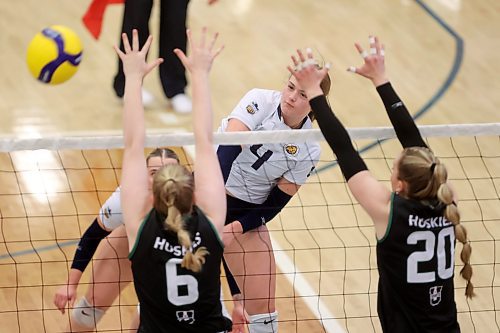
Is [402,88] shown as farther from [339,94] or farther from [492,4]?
[492,4]

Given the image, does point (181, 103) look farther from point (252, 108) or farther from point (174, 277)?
point (174, 277)

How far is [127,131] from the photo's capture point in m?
4.16

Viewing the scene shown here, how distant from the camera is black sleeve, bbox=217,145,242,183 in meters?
5.35

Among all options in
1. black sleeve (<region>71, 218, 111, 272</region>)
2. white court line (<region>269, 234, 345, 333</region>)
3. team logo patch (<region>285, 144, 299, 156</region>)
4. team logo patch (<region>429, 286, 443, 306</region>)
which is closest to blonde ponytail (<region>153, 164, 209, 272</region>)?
team logo patch (<region>429, 286, 443, 306</region>)

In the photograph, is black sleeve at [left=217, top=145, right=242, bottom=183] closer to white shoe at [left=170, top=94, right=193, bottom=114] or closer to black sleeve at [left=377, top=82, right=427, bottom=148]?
black sleeve at [left=377, top=82, right=427, bottom=148]

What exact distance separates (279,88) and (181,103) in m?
0.94

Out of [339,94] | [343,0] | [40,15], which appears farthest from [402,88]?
[40,15]

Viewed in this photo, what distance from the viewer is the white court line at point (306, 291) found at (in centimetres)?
611

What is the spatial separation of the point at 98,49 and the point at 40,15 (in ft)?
2.90

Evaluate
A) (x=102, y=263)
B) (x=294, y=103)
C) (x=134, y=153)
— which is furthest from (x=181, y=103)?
(x=134, y=153)

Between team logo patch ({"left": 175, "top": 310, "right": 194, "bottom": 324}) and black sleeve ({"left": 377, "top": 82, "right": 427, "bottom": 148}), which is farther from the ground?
black sleeve ({"left": 377, "top": 82, "right": 427, "bottom": 148})

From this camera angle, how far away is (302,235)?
6969mm

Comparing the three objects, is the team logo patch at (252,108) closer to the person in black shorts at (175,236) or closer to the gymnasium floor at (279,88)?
the person in black shorts at (175,236)

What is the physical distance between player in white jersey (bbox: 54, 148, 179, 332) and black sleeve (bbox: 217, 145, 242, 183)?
495mm
